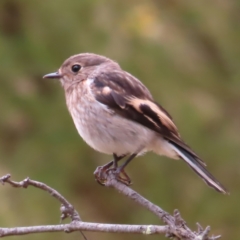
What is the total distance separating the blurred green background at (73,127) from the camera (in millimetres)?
5082

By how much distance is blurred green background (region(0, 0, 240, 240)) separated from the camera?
16.7 ft

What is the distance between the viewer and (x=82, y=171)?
17.4 feet

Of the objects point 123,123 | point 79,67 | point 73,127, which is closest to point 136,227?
point 123,123

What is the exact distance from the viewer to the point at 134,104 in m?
3.44

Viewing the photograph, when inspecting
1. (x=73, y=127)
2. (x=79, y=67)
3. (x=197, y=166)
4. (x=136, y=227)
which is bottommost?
(x=136, y=227)

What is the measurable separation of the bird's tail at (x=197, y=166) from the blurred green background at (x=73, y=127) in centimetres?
172

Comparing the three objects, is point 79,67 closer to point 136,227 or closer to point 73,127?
point 73,127

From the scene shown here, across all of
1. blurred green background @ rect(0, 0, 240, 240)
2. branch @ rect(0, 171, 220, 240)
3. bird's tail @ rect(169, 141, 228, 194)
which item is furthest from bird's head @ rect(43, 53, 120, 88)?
branch @ rect(0, 171, 220, 240)

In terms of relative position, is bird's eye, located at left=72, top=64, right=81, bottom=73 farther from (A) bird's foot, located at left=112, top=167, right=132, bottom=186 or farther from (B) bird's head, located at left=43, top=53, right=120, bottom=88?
(A) bird's foot, located at left=112, top=167, right=132, bottom=186

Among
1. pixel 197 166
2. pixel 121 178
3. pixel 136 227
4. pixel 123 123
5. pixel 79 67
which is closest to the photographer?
pixel 136 227

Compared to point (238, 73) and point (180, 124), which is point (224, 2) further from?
point (180, 124)

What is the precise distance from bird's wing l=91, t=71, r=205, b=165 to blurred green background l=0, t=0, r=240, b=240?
1.44 m

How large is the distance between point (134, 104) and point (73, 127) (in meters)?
1.73

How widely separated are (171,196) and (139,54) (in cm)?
109
